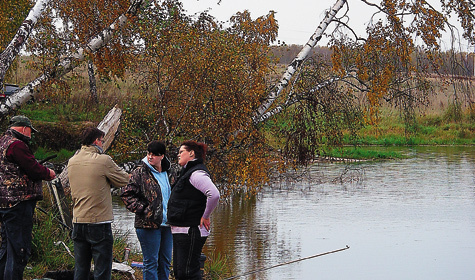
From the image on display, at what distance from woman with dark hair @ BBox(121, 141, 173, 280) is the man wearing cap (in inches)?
32.1

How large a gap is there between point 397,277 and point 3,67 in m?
6.94

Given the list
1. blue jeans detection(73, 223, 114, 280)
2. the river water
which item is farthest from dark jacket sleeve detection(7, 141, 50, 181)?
the river water

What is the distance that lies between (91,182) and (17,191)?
0.91m

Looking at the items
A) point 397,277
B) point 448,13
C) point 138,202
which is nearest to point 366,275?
point 397,277

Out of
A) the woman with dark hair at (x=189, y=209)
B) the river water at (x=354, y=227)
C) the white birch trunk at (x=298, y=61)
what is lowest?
the river water at (x=354, y=227)

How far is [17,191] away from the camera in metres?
6.93

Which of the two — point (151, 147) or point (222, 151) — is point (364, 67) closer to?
point (222, 151)

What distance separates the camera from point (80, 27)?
42.7 ft

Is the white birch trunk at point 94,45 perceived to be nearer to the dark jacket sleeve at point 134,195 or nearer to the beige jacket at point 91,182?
the dark jacket sleeve at point 134,195

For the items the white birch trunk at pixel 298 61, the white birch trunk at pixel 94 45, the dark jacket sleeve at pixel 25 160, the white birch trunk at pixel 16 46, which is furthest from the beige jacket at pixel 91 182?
the white birch trunk at pixel 298 61

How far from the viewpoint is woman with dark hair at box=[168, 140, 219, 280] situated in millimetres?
6758

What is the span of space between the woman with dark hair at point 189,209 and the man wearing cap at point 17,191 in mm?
1254

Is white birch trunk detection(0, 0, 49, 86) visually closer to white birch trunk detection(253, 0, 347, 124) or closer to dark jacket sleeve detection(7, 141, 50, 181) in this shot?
dark jacket sleeve detection(7, 141, 50, 181)

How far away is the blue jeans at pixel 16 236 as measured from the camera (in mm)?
6945
